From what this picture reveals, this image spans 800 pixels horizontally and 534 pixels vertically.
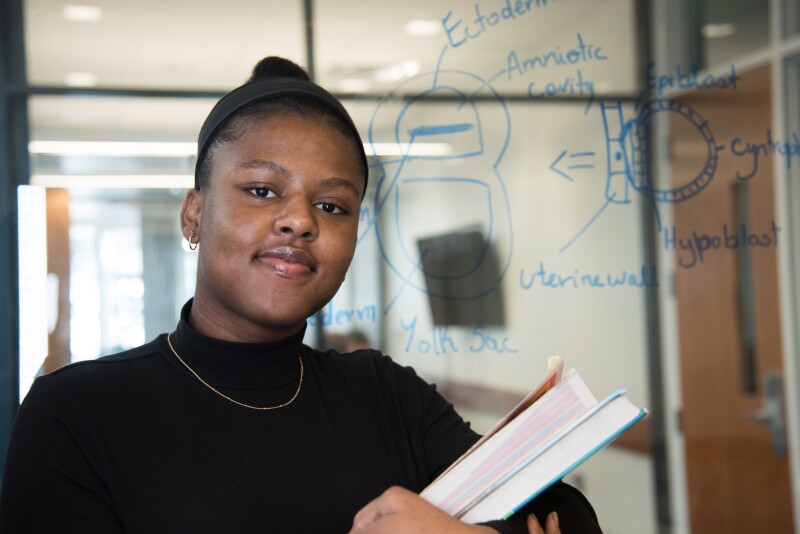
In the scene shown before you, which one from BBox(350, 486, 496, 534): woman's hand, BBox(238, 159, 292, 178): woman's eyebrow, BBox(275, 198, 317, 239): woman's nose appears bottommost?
BBox(350, 486, 496, 534): woman's hand

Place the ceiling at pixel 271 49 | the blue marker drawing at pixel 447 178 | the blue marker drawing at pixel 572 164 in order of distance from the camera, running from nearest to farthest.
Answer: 1. the ceiling at pixel 271 49
2. the blue marker drawing at pixel 447 178
3. the blue marker drawing at pixel 572 164

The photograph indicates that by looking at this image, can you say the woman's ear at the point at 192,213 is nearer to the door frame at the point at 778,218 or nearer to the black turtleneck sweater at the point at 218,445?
the black turtleneck sweater at the point at 218,445

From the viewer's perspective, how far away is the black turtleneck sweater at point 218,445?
2.92 ft

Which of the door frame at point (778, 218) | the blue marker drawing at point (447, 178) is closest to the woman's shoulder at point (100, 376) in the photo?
the blue marker drawing at point (447, 178)

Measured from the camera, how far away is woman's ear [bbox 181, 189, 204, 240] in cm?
110

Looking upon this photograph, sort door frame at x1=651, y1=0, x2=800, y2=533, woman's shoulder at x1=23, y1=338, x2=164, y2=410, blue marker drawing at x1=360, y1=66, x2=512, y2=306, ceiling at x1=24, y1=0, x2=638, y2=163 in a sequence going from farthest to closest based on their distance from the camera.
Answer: door frame at x1=651, y1=0, x2=800, y2=533 < blue marker drawing at x1=360, y1=66, x2=512, y2=306 < ceiling at x1=24, y1=0, x2=638, y2=163 < woman's shoulder at x1=23, y1=338, x2=164, y2=410

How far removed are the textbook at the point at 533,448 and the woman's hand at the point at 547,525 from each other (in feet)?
0.16

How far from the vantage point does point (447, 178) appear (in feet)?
7.43

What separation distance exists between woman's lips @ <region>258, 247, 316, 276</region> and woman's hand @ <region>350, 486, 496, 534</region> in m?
0.29

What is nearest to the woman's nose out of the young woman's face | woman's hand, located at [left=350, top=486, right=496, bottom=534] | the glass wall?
the young woman's face

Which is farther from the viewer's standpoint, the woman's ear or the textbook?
the woman's ear

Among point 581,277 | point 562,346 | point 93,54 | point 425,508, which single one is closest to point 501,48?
point 581,277

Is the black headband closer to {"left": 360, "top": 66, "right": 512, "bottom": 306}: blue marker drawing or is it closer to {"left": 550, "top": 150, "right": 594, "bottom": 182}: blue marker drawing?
{"left": 360, "top": 66, "right": 512, "bottom": 306}: blue marker drawing

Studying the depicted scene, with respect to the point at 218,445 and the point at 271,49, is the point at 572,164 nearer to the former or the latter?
the point at 271,49
